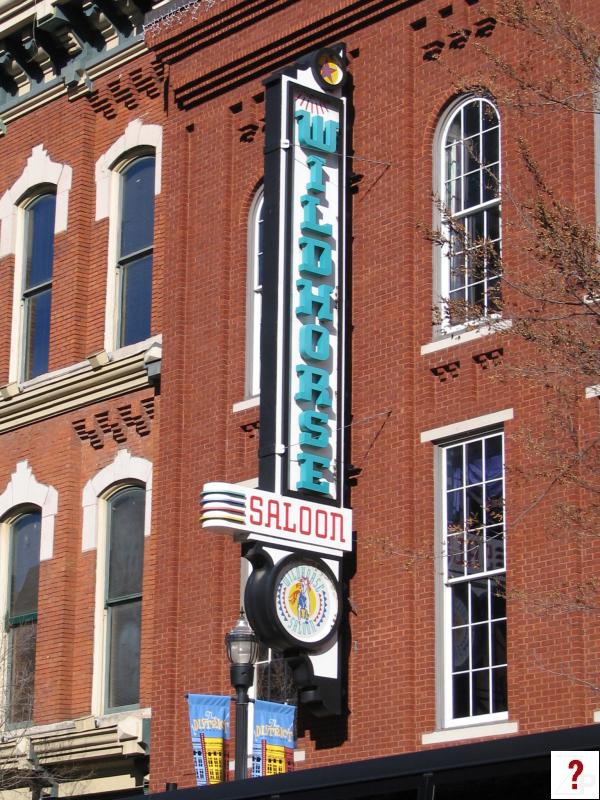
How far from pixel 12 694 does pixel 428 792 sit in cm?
1351

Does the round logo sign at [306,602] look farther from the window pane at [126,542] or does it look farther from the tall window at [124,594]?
the window pane at [126,542]

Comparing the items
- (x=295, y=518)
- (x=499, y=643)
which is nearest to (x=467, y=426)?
(x=295, y=518)

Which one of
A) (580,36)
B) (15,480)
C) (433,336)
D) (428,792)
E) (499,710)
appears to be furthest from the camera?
(15,480)

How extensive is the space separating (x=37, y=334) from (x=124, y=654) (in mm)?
5864

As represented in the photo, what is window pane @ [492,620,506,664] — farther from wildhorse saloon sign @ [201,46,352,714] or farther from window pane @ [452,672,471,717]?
wildhorse saloon sign @ [201,46,352,714]

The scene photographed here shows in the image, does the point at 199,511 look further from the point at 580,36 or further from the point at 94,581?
the point at 580,36

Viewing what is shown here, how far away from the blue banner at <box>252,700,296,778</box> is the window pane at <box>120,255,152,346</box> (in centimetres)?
706

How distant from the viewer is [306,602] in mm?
20234

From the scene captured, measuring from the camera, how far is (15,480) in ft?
86.5

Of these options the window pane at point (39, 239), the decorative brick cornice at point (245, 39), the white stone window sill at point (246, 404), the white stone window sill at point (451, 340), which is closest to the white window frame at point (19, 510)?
the window pane at point (39, 239)

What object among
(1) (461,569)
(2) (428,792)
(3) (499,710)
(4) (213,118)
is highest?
(4) (213,118)

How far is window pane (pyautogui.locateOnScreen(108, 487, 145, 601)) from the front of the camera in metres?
24.4

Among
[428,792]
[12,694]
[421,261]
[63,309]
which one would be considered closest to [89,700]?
[12,694]

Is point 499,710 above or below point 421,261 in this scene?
below
